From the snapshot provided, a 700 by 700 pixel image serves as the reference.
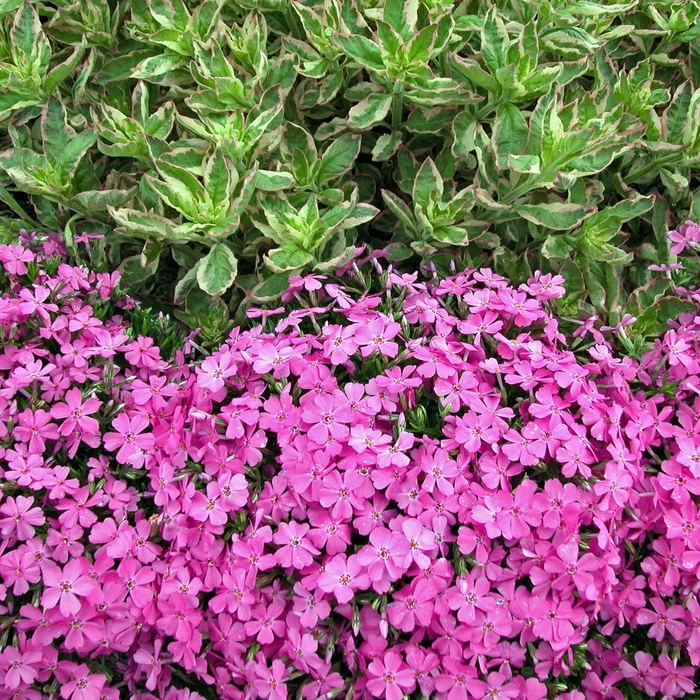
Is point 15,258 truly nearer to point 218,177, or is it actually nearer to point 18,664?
point 218,177

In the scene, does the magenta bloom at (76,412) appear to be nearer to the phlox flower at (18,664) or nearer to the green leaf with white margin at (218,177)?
the phlox flower at (18,664)

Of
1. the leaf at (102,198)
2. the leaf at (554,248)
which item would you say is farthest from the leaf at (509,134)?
A: the leaf at (102,198)

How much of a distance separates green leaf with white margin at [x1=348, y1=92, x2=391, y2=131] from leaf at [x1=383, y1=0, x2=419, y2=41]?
190mm

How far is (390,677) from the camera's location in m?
1.44

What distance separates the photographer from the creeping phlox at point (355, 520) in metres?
1.48

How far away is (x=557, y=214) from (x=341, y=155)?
0.70m

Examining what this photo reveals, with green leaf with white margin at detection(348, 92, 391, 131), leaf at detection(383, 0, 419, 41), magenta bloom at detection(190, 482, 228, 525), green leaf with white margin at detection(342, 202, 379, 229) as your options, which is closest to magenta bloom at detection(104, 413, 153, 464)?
magenta bloom at detection(190, 482, 228, 525)

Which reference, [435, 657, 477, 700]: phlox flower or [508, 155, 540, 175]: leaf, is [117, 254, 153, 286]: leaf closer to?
[508, 155, 540, 175]: leaf

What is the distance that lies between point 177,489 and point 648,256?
170 centimetres

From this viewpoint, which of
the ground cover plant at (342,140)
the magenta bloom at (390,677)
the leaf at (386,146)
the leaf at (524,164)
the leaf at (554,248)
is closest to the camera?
the magenta bloom at (390,677)

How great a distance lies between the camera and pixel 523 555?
1536 millimetres

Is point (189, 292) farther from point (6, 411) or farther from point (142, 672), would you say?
point (142, 672)

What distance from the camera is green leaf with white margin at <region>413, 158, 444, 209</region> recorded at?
2.06 m

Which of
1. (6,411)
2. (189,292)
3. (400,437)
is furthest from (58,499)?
(400,437)
